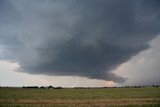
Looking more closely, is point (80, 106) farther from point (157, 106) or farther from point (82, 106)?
point (157, 106)

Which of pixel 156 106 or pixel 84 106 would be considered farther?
pixel 84 106

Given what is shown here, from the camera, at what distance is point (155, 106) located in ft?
93.6

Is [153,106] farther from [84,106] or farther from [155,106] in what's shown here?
[84,106]

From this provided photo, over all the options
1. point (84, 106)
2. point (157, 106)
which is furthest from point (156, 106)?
point (84, 106)

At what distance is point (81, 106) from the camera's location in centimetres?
3155

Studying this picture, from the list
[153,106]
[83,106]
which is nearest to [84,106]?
[83,106]

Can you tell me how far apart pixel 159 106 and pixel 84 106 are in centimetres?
890

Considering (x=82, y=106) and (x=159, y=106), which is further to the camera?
(x=82, y=106)

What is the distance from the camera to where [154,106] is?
2841cm

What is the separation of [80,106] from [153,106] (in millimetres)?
8772

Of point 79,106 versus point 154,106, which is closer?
point 154,106

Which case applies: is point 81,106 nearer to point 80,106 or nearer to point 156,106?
point 80,106

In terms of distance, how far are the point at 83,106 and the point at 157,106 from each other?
8.81 m

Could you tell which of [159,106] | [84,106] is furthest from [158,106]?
[84,106]
